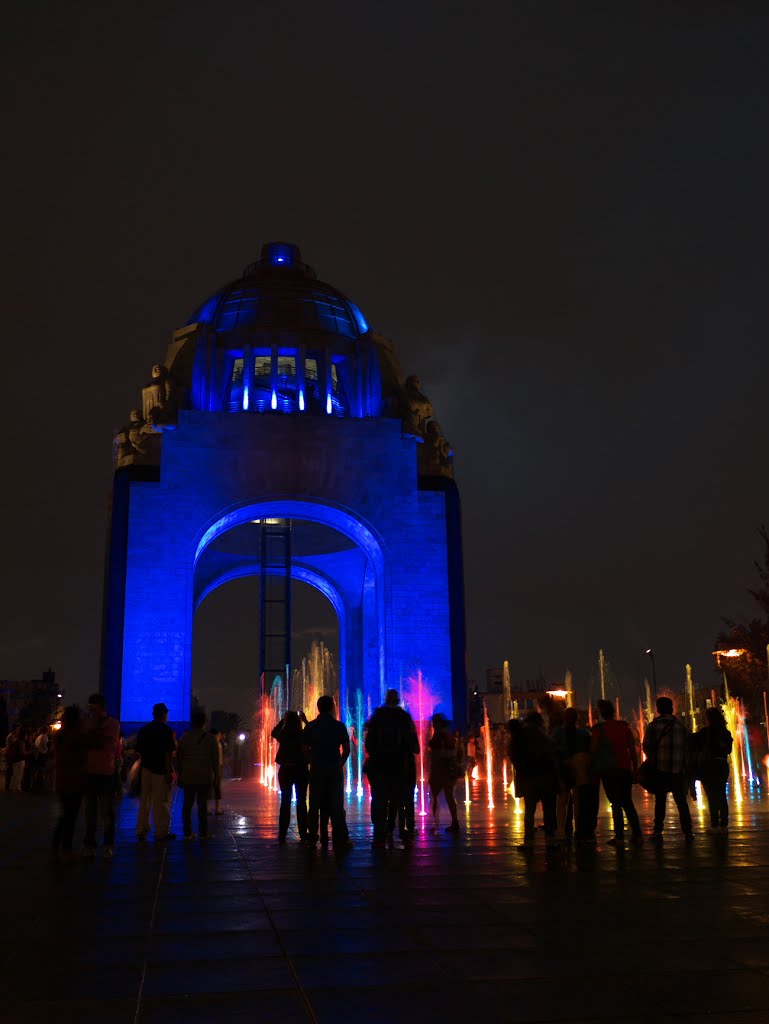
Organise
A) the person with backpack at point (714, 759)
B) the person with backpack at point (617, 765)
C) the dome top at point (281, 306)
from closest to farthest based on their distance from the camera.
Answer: the person with backpack at point (617, 765), the person with backpack at point (714, 759), the dome top at point (281, 306)

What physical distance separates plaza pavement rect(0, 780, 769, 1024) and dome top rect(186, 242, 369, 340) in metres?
25.2

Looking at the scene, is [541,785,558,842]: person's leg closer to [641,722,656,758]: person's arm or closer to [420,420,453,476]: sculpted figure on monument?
[641,722,656,758]: person's arm

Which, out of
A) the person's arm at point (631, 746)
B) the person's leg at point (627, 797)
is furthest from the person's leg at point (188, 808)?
the person's arm at point (631, 746)

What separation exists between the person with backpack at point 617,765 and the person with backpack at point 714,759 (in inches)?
40.6

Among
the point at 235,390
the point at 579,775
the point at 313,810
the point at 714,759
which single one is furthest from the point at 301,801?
the point at 235,390

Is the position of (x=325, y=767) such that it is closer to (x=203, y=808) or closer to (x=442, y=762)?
(x=203, y=808)

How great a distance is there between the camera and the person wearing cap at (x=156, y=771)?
10.5 metres

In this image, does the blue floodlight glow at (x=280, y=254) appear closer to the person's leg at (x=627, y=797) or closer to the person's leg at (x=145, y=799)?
the person's leg at (x=145, y=799)

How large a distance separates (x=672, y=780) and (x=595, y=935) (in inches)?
206

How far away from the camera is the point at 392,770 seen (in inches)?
378

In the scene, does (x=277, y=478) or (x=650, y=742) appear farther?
(x=277, y=478)

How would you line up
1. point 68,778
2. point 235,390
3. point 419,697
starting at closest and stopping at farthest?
point 68,778
point 419,697
point 235,390

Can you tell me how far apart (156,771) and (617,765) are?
4.67 metres

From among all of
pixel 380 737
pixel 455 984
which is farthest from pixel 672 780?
pixel 455 984
